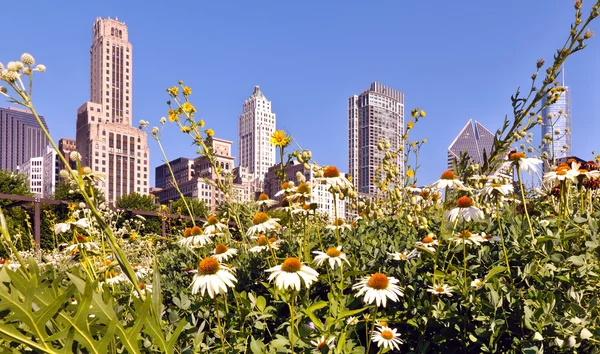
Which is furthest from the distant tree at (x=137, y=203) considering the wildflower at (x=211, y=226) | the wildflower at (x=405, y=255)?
the wildflower at (x=405, y=255)

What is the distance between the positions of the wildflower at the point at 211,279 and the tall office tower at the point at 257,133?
5731 inches

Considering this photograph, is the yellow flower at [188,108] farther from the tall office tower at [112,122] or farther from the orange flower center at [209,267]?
the tall office tower at [112,122]

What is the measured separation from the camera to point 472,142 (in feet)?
10.5

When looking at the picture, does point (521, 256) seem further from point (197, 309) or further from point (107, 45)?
point (107, 45)

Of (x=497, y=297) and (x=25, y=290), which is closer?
(x=25, y=290)

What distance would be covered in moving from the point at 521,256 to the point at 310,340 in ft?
3.05

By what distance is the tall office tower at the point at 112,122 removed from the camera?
9006cm

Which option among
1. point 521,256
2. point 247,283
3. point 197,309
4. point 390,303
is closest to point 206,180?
point 247,283

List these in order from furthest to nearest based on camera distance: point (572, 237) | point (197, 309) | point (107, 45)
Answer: point (107, 45)
point (197, 309)
point (572, 237)

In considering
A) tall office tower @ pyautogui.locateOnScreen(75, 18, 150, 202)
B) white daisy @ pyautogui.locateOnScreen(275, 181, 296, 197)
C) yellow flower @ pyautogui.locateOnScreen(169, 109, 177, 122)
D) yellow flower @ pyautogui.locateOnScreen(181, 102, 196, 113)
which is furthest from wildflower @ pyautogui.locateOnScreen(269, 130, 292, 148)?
tall office tower @ pyautogui.locateOnScreen(75, 18, 150, 202)

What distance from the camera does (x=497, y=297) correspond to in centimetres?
146

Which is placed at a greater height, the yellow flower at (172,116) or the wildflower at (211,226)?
the yellow flower at (172,116)

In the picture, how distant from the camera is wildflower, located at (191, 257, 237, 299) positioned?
139 centimetres

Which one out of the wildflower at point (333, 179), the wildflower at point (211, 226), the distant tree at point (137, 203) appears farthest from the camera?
the distant tree at point (137, 203)
